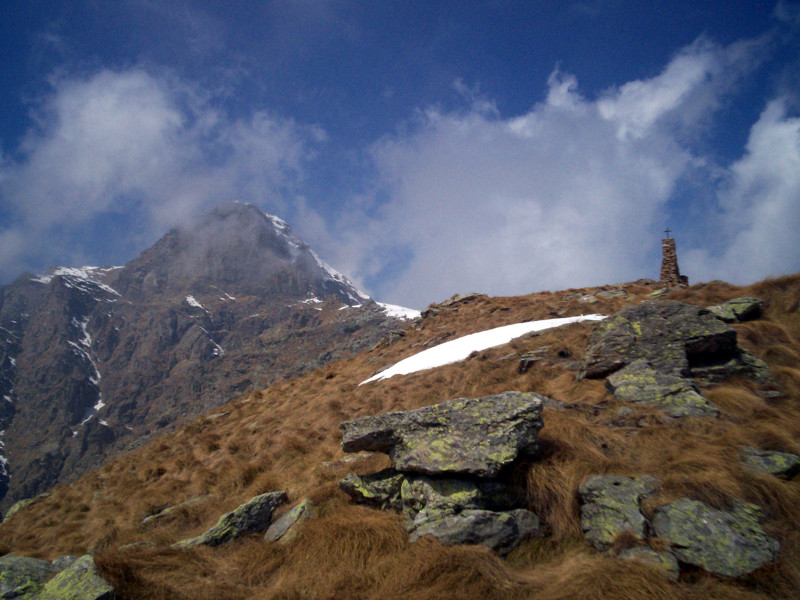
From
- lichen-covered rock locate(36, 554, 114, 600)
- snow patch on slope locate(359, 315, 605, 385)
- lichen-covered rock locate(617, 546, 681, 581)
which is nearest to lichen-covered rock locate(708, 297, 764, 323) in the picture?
snow patch on slope locate(359, 315, 605, 385)

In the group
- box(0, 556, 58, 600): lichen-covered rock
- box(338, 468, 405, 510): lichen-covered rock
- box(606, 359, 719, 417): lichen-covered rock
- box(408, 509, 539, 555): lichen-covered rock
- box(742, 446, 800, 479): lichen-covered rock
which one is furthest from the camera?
box(606, 359, 719, 417): lichen-covered rock

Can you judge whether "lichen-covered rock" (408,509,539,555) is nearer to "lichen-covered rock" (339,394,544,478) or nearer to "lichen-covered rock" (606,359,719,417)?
"lichen-covered rock" (339,394,544,478)

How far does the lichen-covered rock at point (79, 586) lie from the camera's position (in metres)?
4.01

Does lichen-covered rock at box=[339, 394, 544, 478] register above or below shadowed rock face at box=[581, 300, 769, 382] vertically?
below

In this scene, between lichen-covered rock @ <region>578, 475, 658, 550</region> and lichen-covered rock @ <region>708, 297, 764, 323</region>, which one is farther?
lichen-covered rock @ <region>708, 297, 764, 323</region>

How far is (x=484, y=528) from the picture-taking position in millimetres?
5051

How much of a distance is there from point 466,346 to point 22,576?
14478 mm

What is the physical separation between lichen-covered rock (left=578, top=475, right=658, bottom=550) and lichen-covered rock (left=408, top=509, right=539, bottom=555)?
2.42ft

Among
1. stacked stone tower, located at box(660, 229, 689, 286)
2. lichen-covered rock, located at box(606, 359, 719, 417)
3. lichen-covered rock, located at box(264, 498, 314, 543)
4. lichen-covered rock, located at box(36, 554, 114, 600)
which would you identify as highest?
stacked stone tower, located at box(660, 229, 689, 286)

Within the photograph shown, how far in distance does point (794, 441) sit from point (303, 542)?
799cm

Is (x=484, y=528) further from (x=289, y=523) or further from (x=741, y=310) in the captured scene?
(x=741, y=310)

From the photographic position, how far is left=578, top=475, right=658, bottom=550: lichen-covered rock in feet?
15.8

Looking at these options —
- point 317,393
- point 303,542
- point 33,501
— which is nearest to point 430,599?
point 303,542

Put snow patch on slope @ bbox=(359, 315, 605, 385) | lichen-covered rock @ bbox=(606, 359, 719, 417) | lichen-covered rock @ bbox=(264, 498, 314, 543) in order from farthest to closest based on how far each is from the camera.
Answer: snow patch on slope @ bbox=(359, 315, 605, 385)
lichen-covered rock @ bbox=(606, 359, 719, 417)
lichen-covered rock @ bbox=(264, 498, 314, 543)
